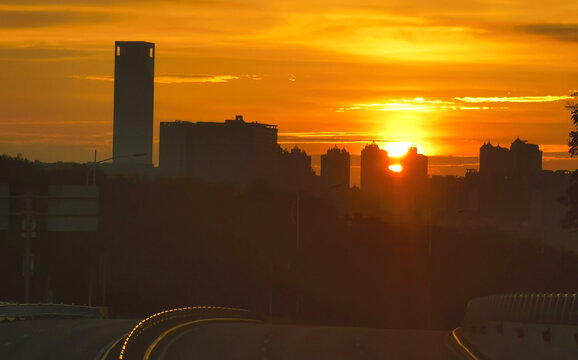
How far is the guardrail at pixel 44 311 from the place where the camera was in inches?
2226

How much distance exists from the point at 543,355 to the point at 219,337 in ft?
53.2

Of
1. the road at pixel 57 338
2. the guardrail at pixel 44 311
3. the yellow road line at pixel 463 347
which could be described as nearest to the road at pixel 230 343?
the road at pixel 57 338

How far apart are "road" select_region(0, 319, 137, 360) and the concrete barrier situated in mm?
11885

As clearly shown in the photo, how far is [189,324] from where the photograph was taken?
51.2 metres

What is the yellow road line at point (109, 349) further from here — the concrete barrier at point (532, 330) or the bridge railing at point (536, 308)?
the bridge railing at point (536, 308)

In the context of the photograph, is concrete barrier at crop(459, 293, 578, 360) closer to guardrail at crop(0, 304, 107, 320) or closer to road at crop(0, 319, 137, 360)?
road at crop(0, 319, 137, 360)

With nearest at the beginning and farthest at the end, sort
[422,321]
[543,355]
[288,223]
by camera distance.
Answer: [543,355], [422,321], [288,223]

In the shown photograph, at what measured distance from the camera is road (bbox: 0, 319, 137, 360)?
123 feet

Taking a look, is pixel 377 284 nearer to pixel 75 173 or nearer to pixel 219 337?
pixel 75 173

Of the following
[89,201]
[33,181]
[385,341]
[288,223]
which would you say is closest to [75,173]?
[33,181]

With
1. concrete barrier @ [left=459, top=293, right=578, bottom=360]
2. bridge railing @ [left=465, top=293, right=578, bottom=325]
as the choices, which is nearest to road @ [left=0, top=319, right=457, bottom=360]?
concrete barrier @ [left=459, top=293, right=578, bottom=360]

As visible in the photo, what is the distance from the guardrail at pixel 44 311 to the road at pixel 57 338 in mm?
2433

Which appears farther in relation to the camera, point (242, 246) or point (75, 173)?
point (75, 173)

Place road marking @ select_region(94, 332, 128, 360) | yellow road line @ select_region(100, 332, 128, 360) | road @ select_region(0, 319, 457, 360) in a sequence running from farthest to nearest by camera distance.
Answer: road @ select_region(0, 319, 457, 360), road marking @ select_region(94, 332, 128, 360), yellow road line @ select_region(100, 332, 128, 360)
